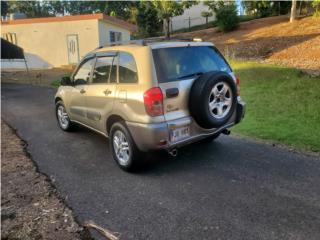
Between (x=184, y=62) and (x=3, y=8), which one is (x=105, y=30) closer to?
(x=184, y=62)

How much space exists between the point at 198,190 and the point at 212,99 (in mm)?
1293

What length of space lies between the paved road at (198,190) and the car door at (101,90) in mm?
695

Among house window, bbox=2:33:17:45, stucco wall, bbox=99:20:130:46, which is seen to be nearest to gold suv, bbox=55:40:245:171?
stucco wall, bbox=99:20:130:46

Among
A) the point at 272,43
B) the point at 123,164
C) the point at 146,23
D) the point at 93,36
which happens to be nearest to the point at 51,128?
the point at 123,164

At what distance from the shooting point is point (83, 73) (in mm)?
6043

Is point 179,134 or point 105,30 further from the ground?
point 105,30

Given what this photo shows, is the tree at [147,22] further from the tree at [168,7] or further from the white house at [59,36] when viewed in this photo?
the white house at [59,36]

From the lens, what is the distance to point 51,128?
7707 millimetres

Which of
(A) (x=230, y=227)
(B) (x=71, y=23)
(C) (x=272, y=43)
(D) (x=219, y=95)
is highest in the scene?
(B) (x=71, y=23)

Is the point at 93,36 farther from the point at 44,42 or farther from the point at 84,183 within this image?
the point at 84,183

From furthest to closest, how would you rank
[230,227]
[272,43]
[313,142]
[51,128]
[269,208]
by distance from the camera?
1. [272,43]
2. [51,128]
3. [313,142]
4. [269,208]
5. [230,227]

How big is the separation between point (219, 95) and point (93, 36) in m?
17.1

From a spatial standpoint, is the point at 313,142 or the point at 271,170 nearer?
the point at 271,170

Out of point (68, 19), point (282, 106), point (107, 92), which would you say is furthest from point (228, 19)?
point (107, 92)
